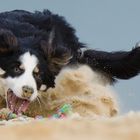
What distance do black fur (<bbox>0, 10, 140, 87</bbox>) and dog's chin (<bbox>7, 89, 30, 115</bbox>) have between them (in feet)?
1.56

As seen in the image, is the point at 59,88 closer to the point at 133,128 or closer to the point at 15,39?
the point at 15,39

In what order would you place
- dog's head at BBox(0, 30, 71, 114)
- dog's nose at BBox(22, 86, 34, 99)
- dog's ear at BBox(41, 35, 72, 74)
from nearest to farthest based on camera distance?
1. dog's nose at BBox(22, 86, 34, 99)
2. dog's head at BBox(0, 30, 71, 114)
3. dog's ear at BBox(41, 35, 72, 74)

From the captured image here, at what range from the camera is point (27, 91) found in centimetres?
442

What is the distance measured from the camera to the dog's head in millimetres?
4523

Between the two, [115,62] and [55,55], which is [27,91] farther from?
[115,62]

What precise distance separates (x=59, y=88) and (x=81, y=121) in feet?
15.9

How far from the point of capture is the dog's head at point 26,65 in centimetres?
452

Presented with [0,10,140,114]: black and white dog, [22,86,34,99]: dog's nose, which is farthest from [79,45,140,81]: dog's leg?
[22,86,34,99]: dog's nose

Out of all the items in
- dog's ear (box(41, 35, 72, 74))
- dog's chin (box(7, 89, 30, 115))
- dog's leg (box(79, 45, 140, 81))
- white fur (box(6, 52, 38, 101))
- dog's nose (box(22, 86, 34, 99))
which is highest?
dog's leg (box(79, 45, 140, 81))

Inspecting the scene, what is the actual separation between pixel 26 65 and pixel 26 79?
197mm

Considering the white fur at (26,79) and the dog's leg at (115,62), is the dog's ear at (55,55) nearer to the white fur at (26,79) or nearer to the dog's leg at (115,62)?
the white fur at (26,79)

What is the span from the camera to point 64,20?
20.7 ft

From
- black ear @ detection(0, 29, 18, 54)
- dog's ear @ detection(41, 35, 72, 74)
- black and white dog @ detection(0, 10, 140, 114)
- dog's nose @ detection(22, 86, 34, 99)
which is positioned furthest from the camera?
dog's ear @ detection(41, 35, 72, 74)

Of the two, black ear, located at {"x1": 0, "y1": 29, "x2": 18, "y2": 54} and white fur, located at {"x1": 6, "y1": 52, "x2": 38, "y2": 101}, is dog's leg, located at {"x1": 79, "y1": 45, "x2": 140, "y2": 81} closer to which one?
black ear, located at {"x1": 0, "y1": 29, "x2": 18, "y2": 54}
